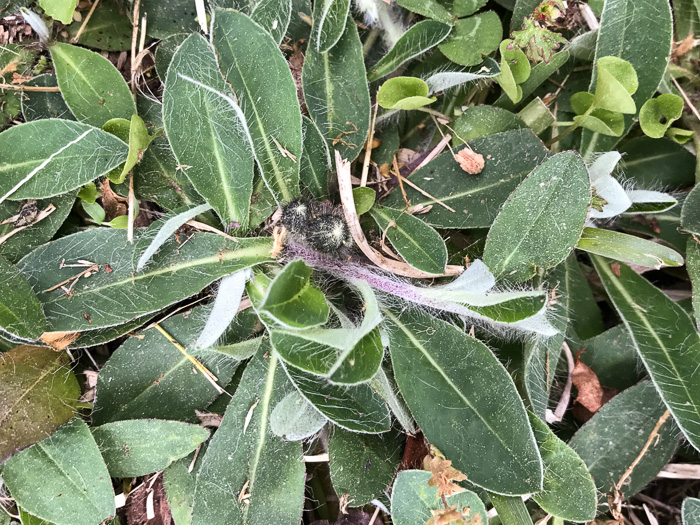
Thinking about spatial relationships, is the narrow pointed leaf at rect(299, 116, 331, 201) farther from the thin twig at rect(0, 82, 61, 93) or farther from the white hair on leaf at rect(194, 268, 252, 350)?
the thin twig at rect(0, 82, 61, 93)

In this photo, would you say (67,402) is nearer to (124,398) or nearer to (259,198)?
(124,398)

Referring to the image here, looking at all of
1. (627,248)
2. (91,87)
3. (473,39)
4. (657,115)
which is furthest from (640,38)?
(91,87)

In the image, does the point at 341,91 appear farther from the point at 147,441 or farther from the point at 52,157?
the point at 147,441

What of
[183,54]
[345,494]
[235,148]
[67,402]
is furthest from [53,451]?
[183,54]

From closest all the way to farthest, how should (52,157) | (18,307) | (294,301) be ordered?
(294,301), (18,307), (52,157)

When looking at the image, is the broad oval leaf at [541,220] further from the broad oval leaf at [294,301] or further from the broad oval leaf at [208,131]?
the broad oval leaf at [208,131]

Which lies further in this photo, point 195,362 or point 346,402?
point 195,362
